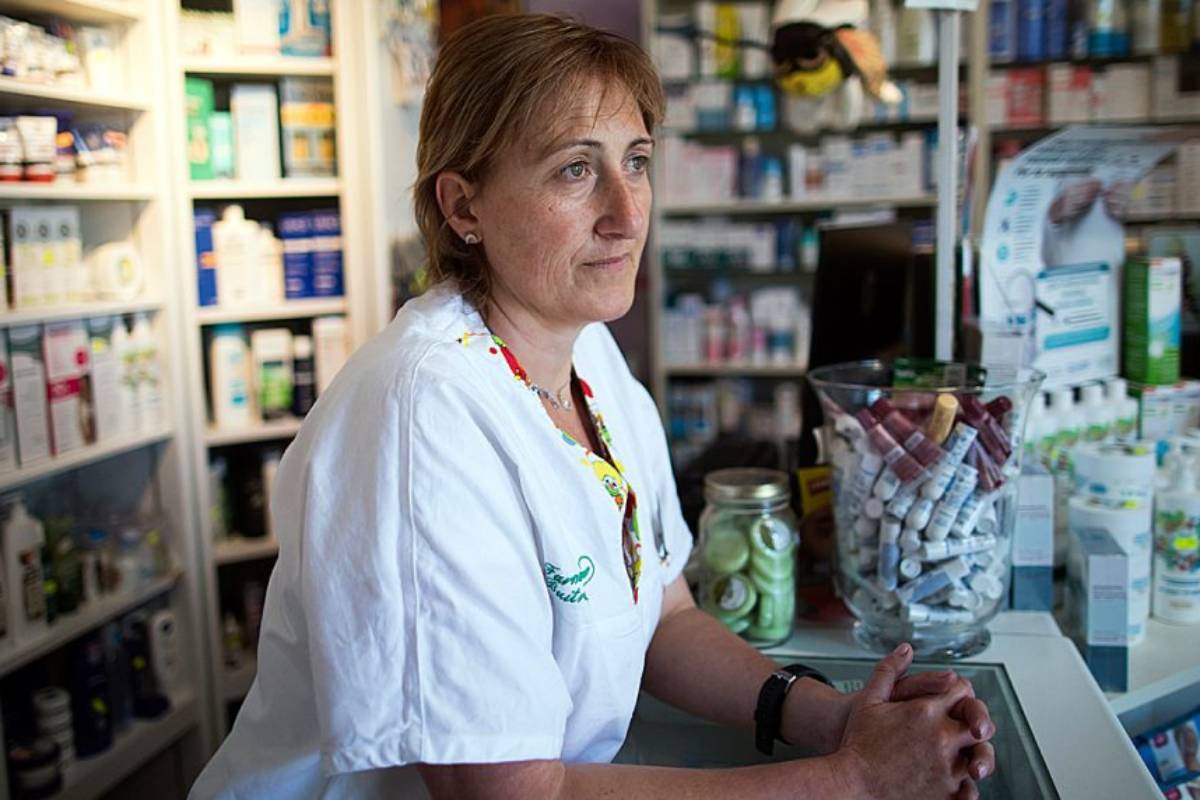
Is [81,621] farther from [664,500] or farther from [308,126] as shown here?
[664,500]

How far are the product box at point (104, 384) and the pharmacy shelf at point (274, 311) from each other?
0.95ft

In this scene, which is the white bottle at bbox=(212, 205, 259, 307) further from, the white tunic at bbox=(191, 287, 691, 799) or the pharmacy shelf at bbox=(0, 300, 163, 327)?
the white tunic at bbox=(191, 287, 691, 799)

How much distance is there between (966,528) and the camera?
144 centimetres

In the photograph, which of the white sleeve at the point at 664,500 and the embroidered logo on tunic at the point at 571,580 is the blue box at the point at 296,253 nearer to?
the white sleeve at the point at 664,500

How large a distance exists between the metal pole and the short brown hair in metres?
0.53

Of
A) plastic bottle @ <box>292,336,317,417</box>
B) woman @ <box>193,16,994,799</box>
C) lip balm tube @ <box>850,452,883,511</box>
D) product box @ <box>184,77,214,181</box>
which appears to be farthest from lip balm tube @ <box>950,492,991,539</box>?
product box @ <box>184,77,214,181</box>

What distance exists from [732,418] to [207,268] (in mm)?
2763

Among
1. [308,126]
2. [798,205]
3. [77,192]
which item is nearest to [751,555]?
[77,192]

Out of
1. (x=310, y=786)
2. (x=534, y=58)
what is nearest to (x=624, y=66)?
(x=534, y=58)

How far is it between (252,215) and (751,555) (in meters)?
2.54

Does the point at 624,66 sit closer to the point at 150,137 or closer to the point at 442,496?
the point at 442,496

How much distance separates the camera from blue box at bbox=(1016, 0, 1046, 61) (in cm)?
475

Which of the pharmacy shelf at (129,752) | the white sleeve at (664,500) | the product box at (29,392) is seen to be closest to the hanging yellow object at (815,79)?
the white sleeve at (664,500)

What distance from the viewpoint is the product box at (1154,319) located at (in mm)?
1979
